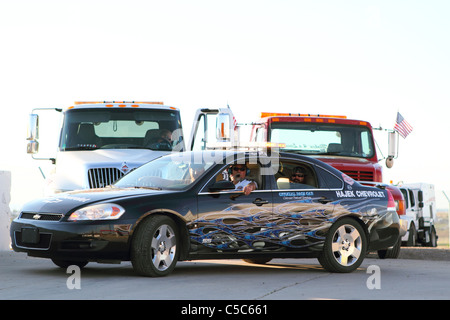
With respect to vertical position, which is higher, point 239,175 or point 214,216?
point 239,175

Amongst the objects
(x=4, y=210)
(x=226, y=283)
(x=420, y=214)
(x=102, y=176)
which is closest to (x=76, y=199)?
(x=226, y=283)

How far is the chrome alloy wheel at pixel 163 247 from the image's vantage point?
10.5 metres

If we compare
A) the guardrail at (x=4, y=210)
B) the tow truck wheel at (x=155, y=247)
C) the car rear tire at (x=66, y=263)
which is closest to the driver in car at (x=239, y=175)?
the tow truck wheel at (x=155, y=247)

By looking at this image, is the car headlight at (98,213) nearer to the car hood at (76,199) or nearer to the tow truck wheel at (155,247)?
the car hood at (76,199)

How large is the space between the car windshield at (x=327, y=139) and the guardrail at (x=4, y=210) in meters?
5.37

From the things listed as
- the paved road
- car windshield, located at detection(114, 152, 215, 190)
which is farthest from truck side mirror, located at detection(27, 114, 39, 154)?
car windshield, located at detection(114, 152, 215, 190)

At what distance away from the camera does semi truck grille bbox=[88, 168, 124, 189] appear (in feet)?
50.7

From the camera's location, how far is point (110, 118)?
54.5ft

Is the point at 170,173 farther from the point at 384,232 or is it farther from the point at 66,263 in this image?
the point at 384,232

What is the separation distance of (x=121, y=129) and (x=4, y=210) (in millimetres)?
2845

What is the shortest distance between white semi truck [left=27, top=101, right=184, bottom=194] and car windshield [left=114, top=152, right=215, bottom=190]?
139 inches

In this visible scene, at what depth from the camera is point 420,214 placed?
32906 millimetres
